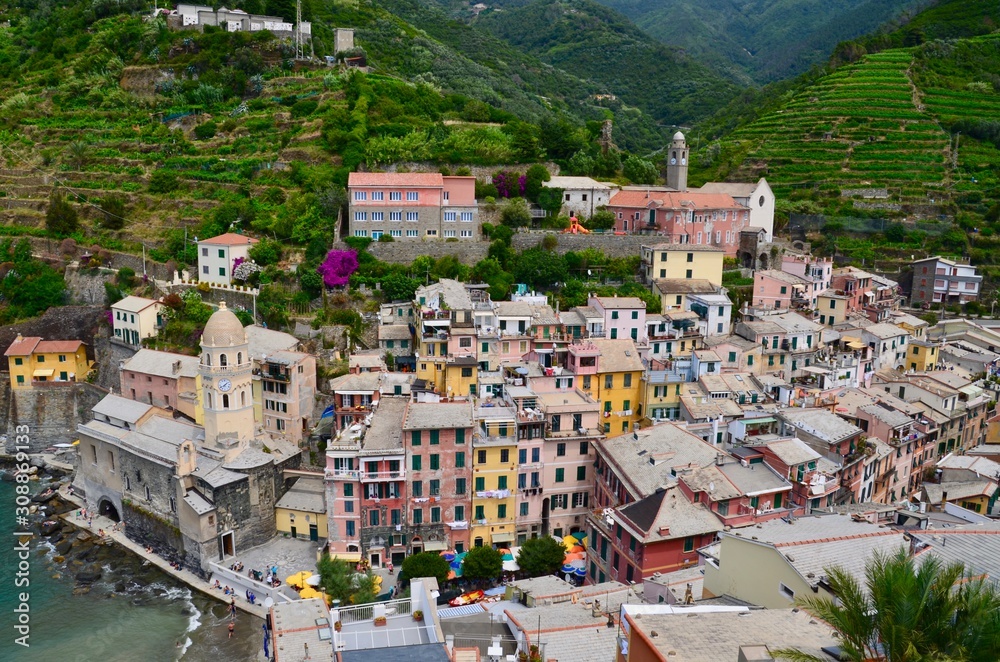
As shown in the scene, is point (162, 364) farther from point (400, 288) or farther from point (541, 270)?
point (541, 270)

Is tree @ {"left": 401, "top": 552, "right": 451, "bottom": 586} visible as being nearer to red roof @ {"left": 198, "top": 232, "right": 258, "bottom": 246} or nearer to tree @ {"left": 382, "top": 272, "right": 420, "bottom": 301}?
tree @ {"left": 382, "top": 272, "right": 420, "bottom": 301}

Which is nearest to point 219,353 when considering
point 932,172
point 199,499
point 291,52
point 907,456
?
point 199,499

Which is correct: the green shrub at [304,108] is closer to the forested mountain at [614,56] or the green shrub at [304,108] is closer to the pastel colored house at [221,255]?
the pastel colored house at [221,255]

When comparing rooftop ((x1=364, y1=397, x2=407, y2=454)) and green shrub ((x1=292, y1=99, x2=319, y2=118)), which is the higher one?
green shrub ((x1=292, y1=99, x2=319, y2=118))

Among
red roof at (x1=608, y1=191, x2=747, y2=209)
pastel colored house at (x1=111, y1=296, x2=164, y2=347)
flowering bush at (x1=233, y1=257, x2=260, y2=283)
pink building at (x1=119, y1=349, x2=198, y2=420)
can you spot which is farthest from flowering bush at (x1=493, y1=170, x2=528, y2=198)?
pink building at (x1=119, y1=349, x2=198, y2=420)

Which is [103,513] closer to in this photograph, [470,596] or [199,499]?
[199,499]

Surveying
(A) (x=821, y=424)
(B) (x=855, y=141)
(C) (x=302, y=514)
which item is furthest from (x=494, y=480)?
(B) (x=855, y=141)

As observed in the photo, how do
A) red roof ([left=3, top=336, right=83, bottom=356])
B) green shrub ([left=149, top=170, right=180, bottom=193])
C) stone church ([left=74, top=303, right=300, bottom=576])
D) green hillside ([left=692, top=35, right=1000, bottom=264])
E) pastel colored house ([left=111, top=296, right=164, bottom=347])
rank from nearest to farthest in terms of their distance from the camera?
stone church ([left=74, top=303, right=300, bottom=576])
pastel colored house ([left=111, top=296, right=164, bottom=347])
red roof ([left=3, top=336, right=83, bottom=356])
green shrub ([left=149, top=170, right=180, bottom=193])
green hillside ([left=692, top=35, right=1000, bottom=264])
